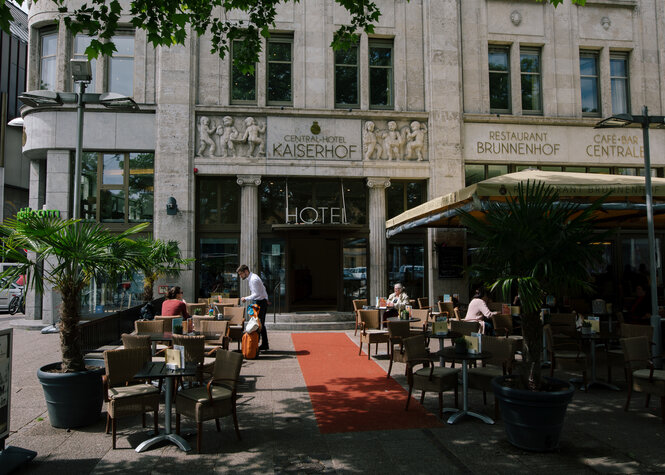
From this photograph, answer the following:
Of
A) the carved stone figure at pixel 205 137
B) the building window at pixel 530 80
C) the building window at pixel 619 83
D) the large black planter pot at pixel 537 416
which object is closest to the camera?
the large black planter pot at pixel 537 416

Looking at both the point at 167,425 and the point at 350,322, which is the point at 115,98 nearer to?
the point at 167,425

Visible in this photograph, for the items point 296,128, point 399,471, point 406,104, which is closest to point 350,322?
point 296,128

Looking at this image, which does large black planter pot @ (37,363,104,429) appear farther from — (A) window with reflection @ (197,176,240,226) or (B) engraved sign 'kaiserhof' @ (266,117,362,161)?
(B) engraved sign 'kaiserhof' @ (266,117,362,161)

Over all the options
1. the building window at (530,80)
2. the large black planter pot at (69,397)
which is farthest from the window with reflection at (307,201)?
the large black planter pot at (69,397)

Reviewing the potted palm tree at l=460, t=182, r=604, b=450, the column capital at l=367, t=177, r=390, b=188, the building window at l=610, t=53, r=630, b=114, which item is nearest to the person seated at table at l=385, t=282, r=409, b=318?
the column capital at l=367, t=177, r=390, b=188

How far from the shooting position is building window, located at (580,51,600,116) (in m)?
17.8

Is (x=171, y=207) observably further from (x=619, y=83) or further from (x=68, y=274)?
(x=619, y=83)

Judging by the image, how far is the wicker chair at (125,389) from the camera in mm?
5469

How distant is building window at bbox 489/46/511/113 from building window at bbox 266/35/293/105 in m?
7.37

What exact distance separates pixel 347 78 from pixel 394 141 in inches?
113

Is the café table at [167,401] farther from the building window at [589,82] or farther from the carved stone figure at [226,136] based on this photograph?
the building window at [589,82]

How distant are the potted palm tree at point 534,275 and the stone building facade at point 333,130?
970 cm

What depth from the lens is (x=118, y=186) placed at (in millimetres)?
15742

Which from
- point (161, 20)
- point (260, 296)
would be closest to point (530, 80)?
point (260, 296)
